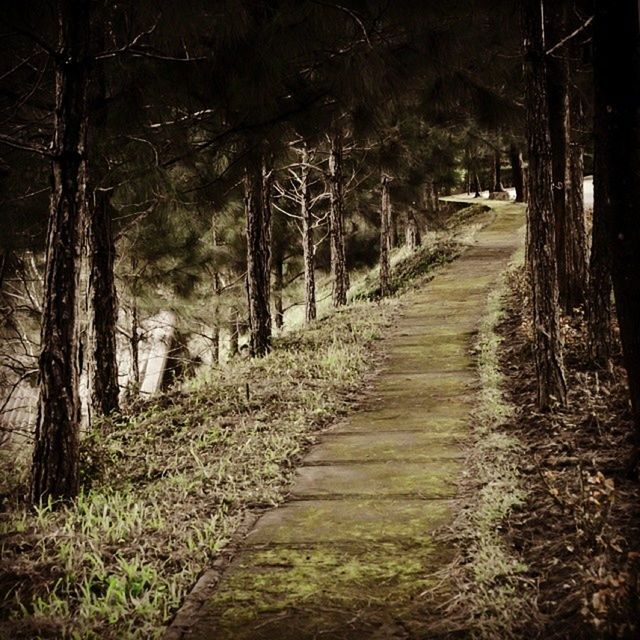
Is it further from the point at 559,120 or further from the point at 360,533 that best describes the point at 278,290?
the point at 360,533

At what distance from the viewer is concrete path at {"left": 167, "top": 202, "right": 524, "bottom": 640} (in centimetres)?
347

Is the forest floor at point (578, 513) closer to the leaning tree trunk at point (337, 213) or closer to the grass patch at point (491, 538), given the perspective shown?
the grass patch at point (491, 538)

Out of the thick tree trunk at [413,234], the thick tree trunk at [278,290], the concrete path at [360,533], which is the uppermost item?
the thick tree trunk at [413,234]

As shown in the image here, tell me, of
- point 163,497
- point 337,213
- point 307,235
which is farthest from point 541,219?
point 307,235

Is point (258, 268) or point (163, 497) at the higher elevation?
point (258, 268)

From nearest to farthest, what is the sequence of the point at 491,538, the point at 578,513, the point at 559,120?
the point at 578,513 < the point at 491,538 < the point at 559,120

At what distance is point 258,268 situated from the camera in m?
10.9

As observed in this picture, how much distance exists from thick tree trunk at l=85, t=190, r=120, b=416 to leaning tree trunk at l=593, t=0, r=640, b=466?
6.24 m

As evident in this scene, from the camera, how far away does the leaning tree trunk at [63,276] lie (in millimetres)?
5168

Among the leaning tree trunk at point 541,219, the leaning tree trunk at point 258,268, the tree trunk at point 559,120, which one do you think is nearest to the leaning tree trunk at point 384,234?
the leaning tree trunk at point 258,268

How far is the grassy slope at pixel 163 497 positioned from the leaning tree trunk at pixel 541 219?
7.34 ft

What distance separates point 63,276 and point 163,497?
192 cm

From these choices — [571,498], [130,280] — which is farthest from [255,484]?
[130,280]

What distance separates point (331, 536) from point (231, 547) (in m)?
0.67
